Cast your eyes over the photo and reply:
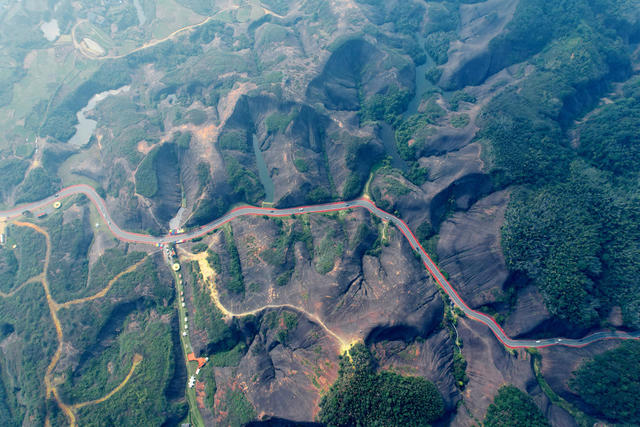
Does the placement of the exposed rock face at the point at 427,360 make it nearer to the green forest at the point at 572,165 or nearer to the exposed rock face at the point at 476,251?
the exposed rock face at the point at 476,251

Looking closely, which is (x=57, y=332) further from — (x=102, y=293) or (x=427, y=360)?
(x=427, y=360)

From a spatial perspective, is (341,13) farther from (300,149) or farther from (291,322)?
(291,322)

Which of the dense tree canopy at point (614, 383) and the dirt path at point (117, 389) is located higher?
the dense tree canopy at point (614, 383)

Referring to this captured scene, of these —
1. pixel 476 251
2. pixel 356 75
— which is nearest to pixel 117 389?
pixel 476 251

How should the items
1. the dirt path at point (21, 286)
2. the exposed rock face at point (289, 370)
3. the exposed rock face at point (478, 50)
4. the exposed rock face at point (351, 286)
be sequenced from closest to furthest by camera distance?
1. the exposed rock face at point (289, 370)
2. the exposed rock face at point (351, 286)
3. the dirt path at point (21, 286)
4. the exposed rock face at point (478, 50)

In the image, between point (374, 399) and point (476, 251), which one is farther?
point (476, 251)

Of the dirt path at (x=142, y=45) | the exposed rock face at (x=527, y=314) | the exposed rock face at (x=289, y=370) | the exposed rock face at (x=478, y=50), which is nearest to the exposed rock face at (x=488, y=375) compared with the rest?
the exposed rock face at (x=527, y=314)

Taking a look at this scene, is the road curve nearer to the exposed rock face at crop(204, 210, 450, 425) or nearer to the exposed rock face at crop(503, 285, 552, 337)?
the exposed rock face at crop(503, 285, 552, 337)

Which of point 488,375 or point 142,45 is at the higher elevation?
point 142,45
